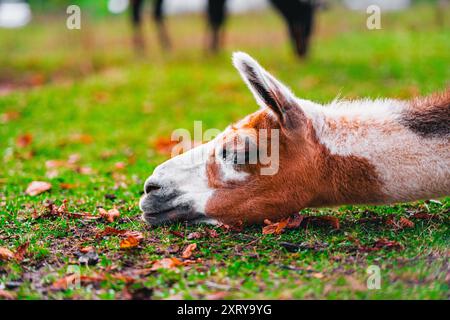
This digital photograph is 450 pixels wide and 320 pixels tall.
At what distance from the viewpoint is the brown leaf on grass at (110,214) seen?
189 inches

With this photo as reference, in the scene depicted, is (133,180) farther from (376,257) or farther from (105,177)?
(376,257)

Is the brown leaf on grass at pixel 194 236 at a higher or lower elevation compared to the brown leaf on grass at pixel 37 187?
higher

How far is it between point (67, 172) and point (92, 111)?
413cm

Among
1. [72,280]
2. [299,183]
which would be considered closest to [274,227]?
[299,183]

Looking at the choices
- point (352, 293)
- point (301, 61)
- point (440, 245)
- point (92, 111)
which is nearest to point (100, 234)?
point (352, 293)

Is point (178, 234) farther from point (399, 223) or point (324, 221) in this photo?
point (399, 223)

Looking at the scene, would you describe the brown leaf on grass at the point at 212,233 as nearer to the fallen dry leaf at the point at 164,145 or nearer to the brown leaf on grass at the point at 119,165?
the brown leaf on grass at the point at 119,165

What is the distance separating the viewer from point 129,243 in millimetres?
4055

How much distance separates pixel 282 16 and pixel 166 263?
10952mm

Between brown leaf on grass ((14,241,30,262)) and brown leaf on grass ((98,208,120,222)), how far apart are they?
798 millimetres

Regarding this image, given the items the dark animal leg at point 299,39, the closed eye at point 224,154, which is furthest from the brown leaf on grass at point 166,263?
the dark animal leg at point 299,39

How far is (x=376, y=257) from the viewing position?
12.3 feet

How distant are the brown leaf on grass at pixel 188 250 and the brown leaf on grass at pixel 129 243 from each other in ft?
1.13

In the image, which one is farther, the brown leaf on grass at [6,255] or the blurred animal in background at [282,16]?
the blurred animal in background at [282,16]
